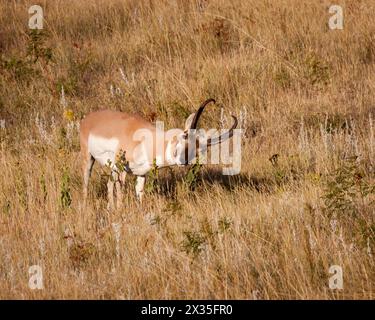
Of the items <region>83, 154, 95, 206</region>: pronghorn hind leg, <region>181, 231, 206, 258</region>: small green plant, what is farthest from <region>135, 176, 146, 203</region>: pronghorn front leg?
<region>181, 231, 206, 258</region>: small green plant

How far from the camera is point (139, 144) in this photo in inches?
340

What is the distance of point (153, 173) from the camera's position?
8.07m

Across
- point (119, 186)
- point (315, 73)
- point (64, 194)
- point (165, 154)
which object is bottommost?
→ point (64, 194)

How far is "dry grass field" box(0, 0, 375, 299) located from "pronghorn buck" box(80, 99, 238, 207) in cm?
21

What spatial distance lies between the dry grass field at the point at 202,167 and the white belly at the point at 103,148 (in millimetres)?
211

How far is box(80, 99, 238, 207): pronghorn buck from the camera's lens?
→ 8.40 m

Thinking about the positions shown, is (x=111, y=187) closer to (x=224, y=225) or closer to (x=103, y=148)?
(x=103, y=148)

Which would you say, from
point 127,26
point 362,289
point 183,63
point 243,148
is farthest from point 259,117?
point 362,289

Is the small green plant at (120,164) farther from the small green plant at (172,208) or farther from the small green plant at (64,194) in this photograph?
the small green plant at (172,208)

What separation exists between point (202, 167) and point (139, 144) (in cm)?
117

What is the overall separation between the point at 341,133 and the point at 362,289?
3.99m

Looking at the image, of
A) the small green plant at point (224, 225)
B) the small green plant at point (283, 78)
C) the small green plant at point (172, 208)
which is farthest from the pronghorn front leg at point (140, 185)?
the small green plant at point (283, 78)

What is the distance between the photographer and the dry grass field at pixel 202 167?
6.55 m

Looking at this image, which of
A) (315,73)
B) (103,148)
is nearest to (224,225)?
(103,148)
